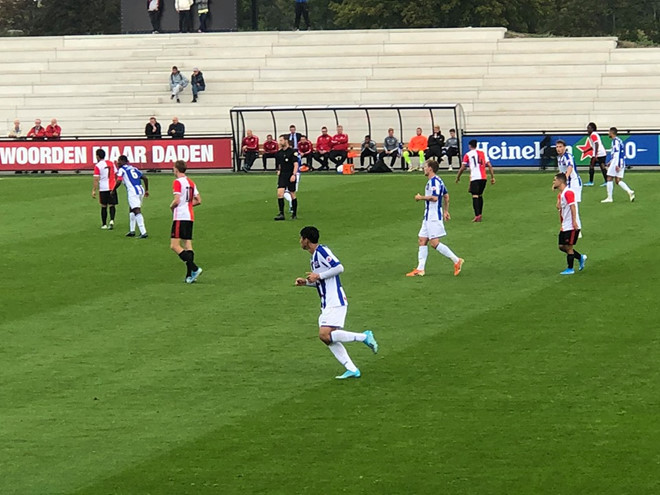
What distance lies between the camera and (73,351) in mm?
16953

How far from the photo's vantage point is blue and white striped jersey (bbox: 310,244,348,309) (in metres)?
14.8

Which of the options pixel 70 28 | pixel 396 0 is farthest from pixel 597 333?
pixel 70 28

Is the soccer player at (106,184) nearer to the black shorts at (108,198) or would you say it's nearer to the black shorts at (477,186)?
the black shorts at (108,198)

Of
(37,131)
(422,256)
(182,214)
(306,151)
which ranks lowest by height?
(306,151)

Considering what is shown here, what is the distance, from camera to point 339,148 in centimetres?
4853

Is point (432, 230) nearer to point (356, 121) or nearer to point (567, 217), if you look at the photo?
point (567, 217)

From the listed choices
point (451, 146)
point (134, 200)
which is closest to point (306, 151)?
point (451, 146)

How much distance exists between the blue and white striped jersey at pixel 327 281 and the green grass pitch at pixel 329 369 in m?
0.89

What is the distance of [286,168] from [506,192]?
878 cm

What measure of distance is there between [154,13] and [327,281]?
48865 millimetres

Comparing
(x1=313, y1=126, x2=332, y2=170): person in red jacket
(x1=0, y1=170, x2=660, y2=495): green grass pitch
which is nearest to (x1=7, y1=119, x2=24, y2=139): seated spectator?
(x1=313, y1=126, x2=332, y2=170): person in red jacket

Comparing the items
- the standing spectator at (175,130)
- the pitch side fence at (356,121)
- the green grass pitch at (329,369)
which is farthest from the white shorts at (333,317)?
the pitch side fence at (356,121)

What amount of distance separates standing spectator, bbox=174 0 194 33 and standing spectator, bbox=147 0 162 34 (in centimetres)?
89

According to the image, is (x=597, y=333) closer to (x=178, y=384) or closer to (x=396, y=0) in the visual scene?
(x=178, y=384)
